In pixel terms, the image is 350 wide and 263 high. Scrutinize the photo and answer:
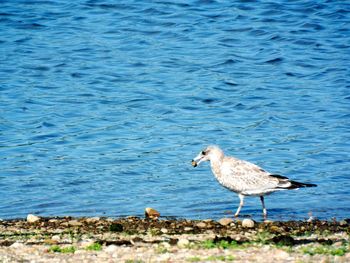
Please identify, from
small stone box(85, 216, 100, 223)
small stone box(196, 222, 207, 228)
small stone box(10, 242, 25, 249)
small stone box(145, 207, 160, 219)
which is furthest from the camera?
small stone box(145, 207, 160, 219)

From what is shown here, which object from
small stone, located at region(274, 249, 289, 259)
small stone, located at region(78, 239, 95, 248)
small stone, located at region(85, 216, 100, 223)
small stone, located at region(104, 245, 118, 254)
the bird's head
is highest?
small stone, located at region(274, 249, 289, 259)

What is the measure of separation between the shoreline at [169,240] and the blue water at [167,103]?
122 cm

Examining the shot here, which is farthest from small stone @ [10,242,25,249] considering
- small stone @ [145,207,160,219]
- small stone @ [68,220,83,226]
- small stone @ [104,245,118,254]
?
small stone @ [145,207,160,219]

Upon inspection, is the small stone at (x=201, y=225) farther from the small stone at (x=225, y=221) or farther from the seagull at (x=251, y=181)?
the seagull at (x=251, y=181)

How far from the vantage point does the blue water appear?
1440 centimetres

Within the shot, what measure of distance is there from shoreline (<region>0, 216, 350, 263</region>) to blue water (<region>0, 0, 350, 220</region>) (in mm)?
1222

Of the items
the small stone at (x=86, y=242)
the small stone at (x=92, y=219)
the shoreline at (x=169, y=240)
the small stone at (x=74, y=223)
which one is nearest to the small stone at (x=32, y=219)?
the shoreline at (x=169, y=240)

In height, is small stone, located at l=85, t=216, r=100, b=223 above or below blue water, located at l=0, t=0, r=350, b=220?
above

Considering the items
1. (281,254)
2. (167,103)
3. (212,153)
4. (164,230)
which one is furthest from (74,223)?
(167,103)

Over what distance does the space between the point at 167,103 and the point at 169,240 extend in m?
9.89

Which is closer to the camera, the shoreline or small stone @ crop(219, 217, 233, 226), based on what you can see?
the shoreline

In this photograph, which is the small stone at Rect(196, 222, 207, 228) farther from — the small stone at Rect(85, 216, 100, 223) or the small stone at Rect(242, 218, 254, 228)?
the small stone at Rect(85, 216, 100, 223)

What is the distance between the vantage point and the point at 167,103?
1980 cm

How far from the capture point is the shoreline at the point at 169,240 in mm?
8844
